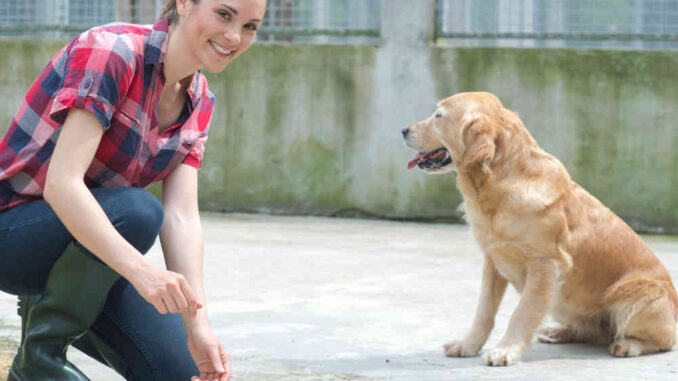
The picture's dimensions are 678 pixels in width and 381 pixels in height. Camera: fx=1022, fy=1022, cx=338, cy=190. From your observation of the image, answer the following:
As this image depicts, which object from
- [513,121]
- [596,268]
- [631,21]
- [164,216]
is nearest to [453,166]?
[513,121]

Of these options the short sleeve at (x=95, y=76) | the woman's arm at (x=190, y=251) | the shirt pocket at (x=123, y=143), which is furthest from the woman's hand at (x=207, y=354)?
the short sleeve at (x=95, y=76)

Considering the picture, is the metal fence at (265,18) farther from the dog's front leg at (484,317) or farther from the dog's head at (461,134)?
the dog's front leg at (484,317)

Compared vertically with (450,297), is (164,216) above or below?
above

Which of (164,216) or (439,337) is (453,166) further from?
(164,216)

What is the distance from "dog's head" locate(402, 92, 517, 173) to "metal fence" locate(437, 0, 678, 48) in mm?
4349

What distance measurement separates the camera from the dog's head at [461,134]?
4.20m

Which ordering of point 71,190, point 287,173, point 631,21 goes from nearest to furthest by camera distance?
point 71,190
point 631,21
point 287,173

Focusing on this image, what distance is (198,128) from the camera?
3.16 meters

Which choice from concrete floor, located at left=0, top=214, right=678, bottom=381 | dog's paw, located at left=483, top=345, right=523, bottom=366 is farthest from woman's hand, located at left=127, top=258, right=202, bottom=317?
dog's paw, located at left=483, top=345, right=523, bottom=366

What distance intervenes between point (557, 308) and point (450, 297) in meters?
1.12

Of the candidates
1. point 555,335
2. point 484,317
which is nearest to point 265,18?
point 555,335

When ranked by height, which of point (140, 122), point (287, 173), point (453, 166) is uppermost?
point (140, 122)

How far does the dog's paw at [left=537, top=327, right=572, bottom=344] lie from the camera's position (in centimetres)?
443

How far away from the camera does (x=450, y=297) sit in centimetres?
533
